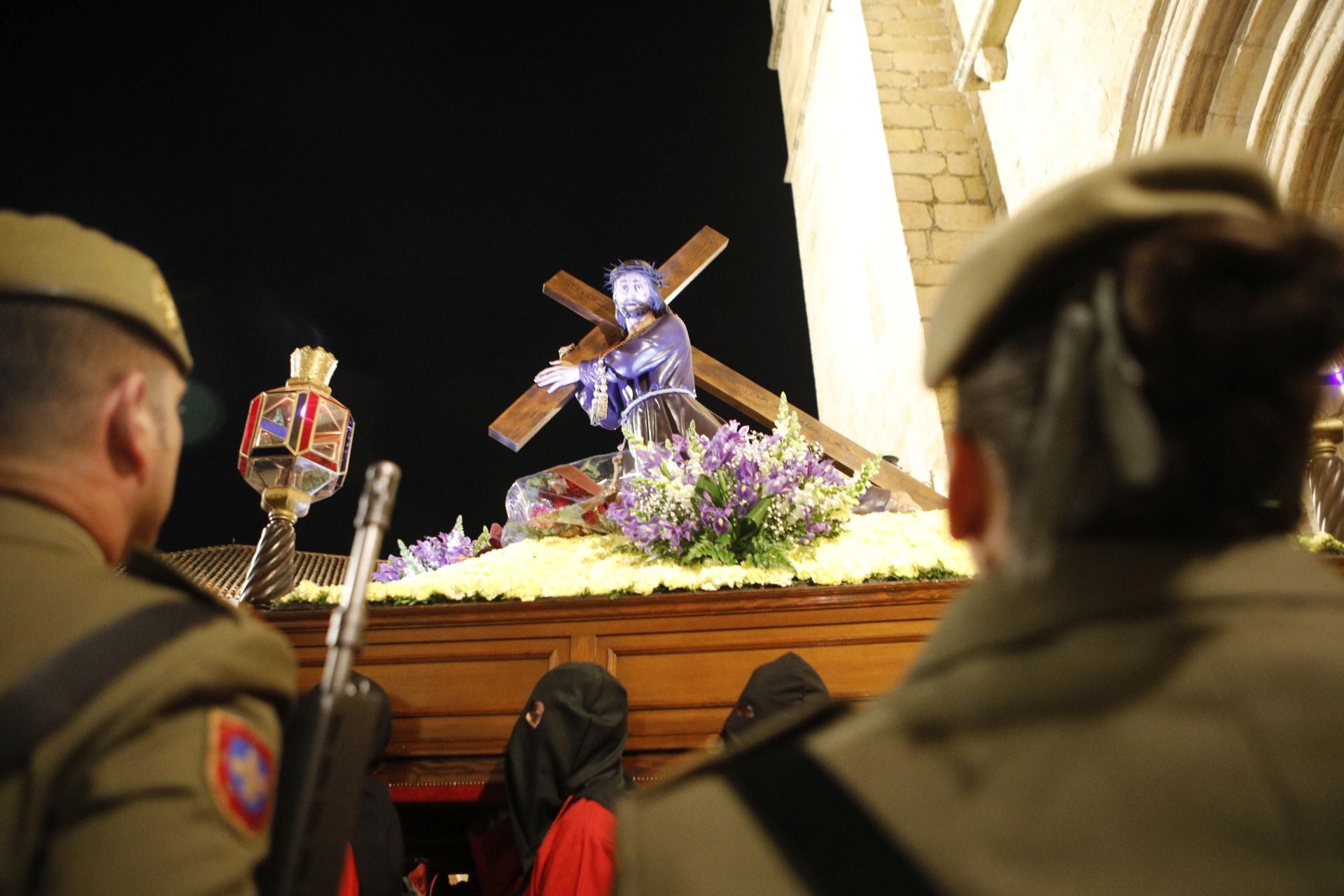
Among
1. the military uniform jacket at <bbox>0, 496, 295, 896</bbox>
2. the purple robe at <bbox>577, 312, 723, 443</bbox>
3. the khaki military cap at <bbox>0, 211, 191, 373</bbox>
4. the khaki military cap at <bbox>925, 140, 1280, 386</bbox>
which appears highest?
the purple robe at <bbox>577, 312, 723, 443</bbox>

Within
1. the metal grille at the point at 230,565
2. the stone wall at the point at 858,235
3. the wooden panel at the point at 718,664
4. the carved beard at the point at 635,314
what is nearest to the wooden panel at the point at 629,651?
the wooden panel at the point at 718,664

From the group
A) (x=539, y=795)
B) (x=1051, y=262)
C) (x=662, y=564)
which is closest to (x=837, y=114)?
(x=662, y=564)

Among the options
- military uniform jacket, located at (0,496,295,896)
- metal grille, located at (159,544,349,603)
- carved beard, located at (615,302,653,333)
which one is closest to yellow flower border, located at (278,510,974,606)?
military uniform jacket, located at (0,496,295,896)

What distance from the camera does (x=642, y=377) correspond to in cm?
555

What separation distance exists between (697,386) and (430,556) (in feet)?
10.3

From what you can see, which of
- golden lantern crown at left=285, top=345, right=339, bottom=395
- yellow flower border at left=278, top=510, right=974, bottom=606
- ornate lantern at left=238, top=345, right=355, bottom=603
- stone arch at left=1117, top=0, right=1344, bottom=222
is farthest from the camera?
stone arch at left=1117, top=0, right=1344, bottom=222

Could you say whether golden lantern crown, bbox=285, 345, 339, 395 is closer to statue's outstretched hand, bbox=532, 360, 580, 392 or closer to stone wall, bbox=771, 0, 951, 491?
statue's outstretched hand, bbox=532, 360, 580, 392

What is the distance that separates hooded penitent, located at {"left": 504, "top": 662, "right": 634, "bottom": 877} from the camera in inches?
108

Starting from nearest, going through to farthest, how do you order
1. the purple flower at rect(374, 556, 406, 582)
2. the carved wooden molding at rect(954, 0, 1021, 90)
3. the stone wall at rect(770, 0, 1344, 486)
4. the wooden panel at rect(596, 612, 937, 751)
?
the wooden panel at rect(596, 612, 937, 751)
the stone wall at rect(770, 0, 1344, 486)
the purple flower at rect(374, 556, 406, 582)
the carved wooden molding at rect(954, 0, 1021, 90)

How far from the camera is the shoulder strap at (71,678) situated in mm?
838

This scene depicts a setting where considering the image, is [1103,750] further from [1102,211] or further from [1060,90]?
[1060,90]

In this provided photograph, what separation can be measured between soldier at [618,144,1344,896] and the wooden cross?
4.65 metres

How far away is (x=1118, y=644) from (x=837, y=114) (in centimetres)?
1156

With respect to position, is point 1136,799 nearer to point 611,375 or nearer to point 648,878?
point 648,878
